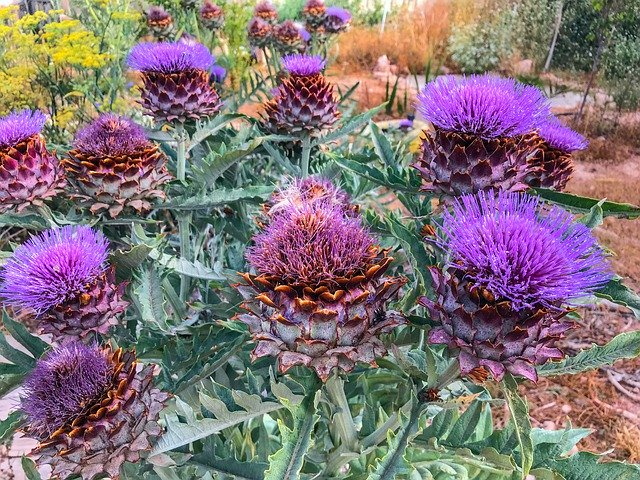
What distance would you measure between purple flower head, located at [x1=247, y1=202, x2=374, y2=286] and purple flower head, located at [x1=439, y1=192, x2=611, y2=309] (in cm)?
14

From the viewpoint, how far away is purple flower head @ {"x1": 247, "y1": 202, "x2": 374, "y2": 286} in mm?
800

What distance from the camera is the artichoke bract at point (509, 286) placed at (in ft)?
2.37

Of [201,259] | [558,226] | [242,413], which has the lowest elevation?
[201,259]

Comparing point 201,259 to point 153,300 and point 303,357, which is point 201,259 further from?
point 303,357

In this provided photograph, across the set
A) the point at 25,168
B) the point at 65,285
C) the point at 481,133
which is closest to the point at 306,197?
the point at 481,133

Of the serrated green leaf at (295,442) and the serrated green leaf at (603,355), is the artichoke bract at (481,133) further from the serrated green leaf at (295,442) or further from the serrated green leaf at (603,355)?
the serrated green leaf at (295,442)

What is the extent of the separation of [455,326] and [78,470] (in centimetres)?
60

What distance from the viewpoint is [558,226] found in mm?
787

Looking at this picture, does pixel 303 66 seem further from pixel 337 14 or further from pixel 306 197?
pixel 337 14

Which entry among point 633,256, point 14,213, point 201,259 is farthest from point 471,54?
point 14,213

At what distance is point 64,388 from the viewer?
840 mm

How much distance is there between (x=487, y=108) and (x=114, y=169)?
2.58 feet

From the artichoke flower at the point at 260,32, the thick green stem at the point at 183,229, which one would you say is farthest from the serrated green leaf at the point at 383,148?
the artichoke flower at the point at 260,32

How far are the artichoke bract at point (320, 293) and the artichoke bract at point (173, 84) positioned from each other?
799 millimetres
